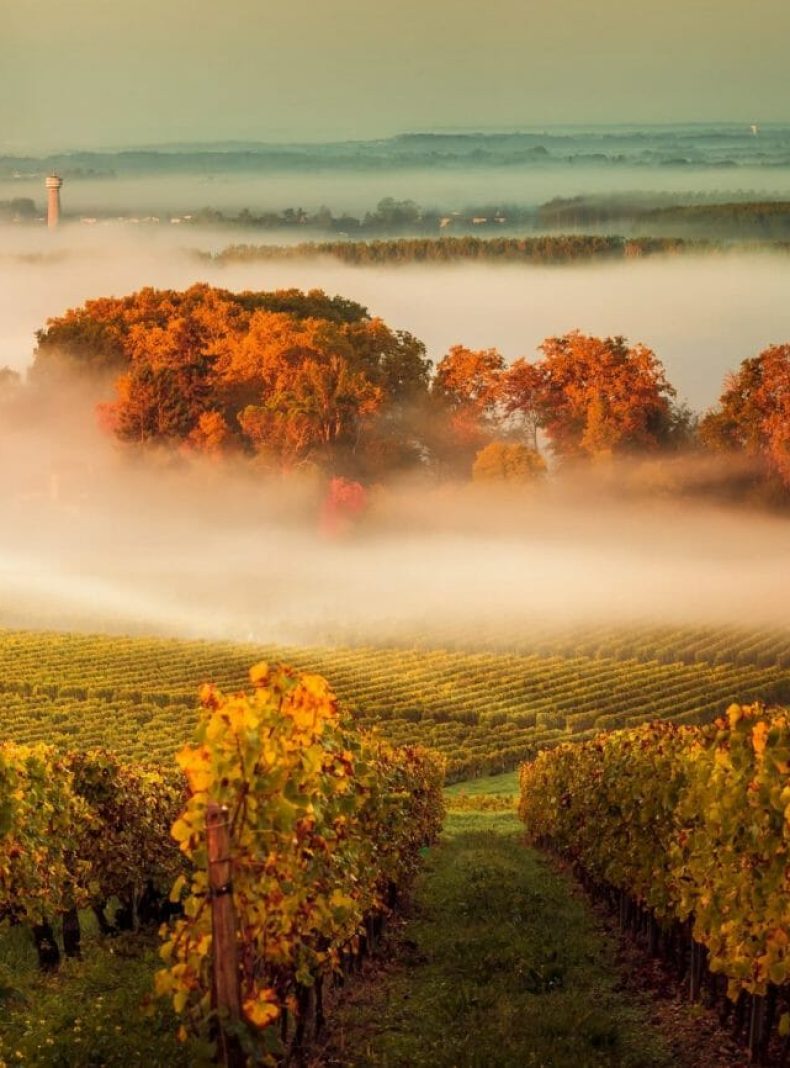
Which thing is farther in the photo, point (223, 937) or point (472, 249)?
point (472, 249)

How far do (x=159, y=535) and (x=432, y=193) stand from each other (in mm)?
35494

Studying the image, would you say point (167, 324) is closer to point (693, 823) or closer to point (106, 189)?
point (106, 189)

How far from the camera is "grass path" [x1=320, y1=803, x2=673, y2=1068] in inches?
428

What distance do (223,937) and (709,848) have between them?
4.00 m

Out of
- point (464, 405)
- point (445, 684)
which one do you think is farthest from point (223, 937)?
point (464, 405)

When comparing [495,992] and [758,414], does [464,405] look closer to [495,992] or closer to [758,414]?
[758,414]

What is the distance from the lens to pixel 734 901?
33.7 ft

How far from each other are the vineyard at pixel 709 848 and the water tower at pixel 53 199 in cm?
8642

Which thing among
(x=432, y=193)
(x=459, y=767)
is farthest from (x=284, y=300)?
(x=459, y=767)

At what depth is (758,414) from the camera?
65500mm

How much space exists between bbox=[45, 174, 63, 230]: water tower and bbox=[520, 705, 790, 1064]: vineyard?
284 ft

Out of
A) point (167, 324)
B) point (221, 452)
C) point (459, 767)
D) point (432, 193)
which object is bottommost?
point (459, 767)

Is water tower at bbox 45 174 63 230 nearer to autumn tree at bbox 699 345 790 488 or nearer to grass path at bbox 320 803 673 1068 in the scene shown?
autumn tree at bbox 699 345 790 488

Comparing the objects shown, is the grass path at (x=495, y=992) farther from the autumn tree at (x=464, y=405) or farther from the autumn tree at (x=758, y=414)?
the autumn tree at (x=464, y=405)
